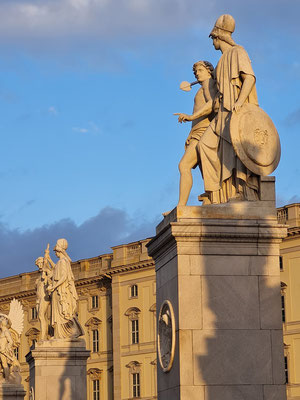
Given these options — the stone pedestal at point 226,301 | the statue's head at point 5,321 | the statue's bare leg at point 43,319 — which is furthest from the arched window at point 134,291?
the stone pedestal at point 226,301

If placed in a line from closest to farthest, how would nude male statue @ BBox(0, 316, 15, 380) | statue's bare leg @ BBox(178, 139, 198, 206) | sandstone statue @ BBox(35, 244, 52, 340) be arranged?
statue's bare leg @ BBox(178, 139, 198, 206) < sandstone statue @ BBox(35, 244, 52, 340) < nude male statue @ BBox(0, 316, 15, 380)

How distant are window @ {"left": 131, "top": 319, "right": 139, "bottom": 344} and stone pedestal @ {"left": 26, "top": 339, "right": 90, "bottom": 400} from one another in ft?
199

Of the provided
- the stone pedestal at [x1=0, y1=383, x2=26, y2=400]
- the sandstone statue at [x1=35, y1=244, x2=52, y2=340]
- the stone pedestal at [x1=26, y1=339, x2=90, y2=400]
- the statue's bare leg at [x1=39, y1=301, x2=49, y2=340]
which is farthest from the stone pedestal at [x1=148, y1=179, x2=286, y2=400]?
the stone pedestal at [x1=0, y1=383, x2=26, y2=400]

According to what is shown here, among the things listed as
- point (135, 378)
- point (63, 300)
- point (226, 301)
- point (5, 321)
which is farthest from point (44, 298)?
point (135, 378)

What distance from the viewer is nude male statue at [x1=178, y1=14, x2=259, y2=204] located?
17.9 metres

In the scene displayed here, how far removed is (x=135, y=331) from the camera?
92188mm

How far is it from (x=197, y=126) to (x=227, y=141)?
967mm

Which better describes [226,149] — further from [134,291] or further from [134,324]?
[134,324]

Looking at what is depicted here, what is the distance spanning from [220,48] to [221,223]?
3.24m

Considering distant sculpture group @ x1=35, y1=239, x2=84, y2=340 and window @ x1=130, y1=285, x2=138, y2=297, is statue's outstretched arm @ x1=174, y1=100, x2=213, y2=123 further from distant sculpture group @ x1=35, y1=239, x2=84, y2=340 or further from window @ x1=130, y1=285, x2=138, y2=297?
window @ x1=130, y1=285, x2=138, y2=297

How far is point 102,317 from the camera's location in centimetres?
9606

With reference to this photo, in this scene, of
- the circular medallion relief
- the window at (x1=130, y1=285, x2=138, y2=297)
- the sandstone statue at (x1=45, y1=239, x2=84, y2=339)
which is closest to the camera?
the circular medallion relief

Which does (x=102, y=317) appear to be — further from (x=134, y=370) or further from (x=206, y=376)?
(x=206, y=376)

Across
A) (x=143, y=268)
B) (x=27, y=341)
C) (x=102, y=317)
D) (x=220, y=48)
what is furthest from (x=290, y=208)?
(x=220, y=48)
